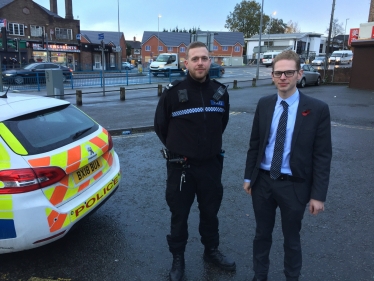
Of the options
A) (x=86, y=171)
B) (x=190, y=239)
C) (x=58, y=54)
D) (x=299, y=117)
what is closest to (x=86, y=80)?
(x=86, y=171)

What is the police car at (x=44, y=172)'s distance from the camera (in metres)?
2.66

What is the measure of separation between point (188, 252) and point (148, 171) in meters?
2.45

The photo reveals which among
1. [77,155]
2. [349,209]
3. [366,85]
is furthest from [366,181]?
[366,85]

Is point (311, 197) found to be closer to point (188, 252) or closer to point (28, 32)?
point (188, 252)

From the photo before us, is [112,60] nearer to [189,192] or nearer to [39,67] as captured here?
[39,67]

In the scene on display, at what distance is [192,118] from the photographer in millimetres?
2727

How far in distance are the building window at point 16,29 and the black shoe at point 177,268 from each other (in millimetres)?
Answer: 49077

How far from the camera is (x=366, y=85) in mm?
21094

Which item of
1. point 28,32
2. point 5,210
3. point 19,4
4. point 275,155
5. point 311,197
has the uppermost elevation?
point 19,4

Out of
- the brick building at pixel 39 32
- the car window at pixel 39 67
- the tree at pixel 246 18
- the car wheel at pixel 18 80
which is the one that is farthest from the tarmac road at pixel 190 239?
the tree at pixel 246 18

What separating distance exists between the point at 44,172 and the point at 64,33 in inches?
2056

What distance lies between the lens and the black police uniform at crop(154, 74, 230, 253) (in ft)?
8.97

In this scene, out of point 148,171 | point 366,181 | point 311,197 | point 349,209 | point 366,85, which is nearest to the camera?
point 311,197

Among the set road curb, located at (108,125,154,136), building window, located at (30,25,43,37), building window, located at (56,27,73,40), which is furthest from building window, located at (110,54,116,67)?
road curb, located at (108,125,154,136)
